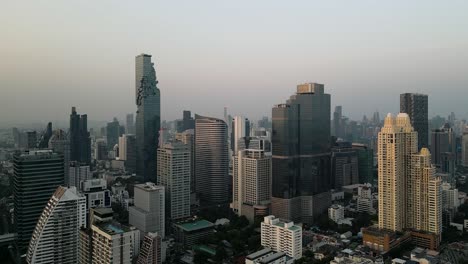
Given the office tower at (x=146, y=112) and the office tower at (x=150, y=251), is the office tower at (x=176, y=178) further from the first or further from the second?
the office tower at (x=146, y=112)

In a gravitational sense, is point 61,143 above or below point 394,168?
above

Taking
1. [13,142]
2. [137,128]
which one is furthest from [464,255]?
[137,128]

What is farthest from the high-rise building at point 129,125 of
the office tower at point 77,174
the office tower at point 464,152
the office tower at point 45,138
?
the office tower at point 464,152

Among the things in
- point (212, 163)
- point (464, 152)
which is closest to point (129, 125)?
point (212, 163)

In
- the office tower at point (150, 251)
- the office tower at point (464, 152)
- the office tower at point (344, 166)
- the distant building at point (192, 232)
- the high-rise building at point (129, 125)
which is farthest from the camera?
the high-rise building at point (129, 125)

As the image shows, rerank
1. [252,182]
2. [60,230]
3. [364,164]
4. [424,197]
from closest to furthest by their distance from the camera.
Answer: [60,230], [424,197], [252,182], [364,164]

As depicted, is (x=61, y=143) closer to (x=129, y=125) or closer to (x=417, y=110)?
(x=129, y=125)
